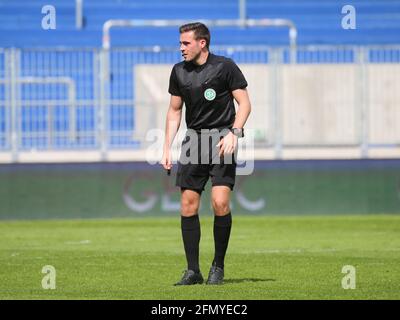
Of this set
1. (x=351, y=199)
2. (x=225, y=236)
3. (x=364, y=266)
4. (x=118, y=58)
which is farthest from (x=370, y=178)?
(x=225, y=236)

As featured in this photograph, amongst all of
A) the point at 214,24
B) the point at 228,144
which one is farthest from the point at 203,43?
the point at 214,24

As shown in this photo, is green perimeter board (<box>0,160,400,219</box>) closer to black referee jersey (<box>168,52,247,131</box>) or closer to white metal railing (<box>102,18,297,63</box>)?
white metal railing (<box>102,18,297,63</box>)

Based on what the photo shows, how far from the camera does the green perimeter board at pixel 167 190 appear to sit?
20.5 meters

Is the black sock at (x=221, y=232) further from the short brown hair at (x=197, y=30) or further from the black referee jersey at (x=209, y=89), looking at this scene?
the short brown hair at (x=197, y=30)

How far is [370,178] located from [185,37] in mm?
11405

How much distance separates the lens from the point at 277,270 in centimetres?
1130

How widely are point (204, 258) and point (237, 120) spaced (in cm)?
309

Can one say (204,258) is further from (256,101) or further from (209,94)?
(256,101)

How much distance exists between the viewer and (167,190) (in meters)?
20.6

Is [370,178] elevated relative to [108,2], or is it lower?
lower

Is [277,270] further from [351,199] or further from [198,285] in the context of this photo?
[351,199]

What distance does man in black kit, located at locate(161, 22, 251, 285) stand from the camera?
10.1m

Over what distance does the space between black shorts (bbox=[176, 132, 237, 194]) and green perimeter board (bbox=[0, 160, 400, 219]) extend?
10207mm

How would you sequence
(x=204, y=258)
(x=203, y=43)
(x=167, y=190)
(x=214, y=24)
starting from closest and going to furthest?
(x=203, y=43), (x=204, y=258), (x=167, y=190), (x=214, y=24)
